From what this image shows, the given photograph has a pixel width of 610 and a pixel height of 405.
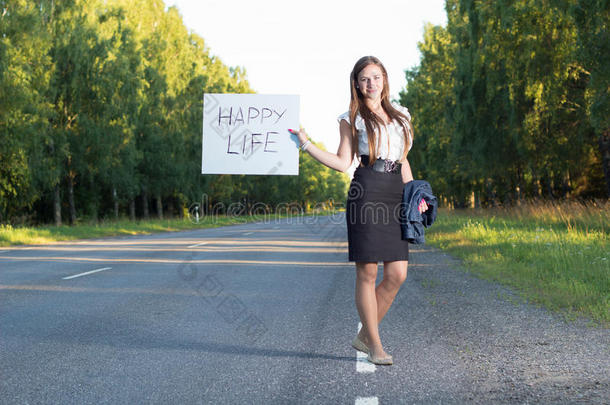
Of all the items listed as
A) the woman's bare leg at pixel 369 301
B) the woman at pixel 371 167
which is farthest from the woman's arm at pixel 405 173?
the woman's bare leg at pixel 369 301

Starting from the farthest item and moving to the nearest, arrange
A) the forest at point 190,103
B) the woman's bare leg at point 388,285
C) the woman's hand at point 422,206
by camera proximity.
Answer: the forest at point 190,103 → the woman's bare leg at point 388,285 → the woman's hand at point 422,206

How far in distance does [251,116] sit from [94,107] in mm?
31727

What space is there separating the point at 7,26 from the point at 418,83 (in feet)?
96.1

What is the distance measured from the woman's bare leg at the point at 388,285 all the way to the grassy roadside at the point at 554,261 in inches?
102

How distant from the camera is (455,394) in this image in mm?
3684

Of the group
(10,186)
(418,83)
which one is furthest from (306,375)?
(418,83)

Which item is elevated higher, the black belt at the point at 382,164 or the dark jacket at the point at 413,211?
the black belt at the point at 382,164

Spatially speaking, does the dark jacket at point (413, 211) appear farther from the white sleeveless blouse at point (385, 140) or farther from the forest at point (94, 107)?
the forest at point (94, 107)

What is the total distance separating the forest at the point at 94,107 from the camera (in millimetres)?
25859

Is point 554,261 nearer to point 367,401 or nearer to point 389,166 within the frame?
point 389,166

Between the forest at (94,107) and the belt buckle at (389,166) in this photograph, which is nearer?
the belt buckle at (389,166)

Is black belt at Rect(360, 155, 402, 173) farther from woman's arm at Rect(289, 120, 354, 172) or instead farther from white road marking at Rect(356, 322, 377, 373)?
white road marking at Rect(356, 322, 377, 373)

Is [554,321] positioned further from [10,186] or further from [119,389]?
[10,186]

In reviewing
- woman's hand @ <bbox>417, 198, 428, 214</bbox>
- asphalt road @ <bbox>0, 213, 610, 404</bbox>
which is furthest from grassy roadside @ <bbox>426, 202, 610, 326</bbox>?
woman's hand @ <bbox>417, 198, 428, 214</bbox>
